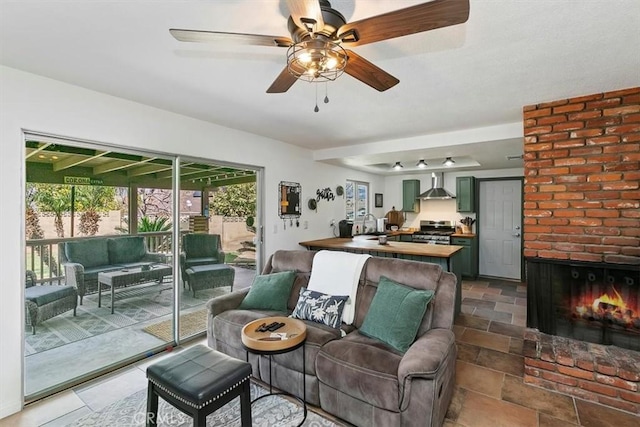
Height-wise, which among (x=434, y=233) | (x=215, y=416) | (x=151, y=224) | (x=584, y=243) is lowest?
(x=215, y=416)

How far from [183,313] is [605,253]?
14.3 feet

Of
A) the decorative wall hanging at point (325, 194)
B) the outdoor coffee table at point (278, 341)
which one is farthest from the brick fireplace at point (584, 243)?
the decorative wall hanging at point (325, 194)

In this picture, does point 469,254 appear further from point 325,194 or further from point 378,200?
point 325,194

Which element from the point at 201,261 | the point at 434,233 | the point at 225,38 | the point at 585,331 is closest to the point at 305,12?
the point at 225,38

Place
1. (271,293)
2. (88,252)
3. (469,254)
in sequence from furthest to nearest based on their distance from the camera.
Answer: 1. (469,254)
2. (271,293)
3. (88,252)

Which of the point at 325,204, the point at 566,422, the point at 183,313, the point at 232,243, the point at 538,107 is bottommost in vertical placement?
the point at 566,422

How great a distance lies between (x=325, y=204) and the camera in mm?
5656

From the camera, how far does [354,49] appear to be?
2.10 meters

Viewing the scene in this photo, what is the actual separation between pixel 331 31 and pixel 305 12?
8.1 inches

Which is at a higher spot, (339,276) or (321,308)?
(339,276)

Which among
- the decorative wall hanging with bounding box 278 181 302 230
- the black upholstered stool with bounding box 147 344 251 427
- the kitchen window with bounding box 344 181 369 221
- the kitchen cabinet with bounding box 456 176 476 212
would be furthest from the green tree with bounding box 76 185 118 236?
the kitchen cabinet with bounding box 456 176 476 212

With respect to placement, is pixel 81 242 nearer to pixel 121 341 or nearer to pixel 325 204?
pixel 121 341

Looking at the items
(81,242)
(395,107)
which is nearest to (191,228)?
(81,242)

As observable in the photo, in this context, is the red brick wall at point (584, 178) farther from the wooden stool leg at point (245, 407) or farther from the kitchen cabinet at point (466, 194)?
the kitchen cabinet at point (466, 194)
